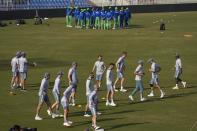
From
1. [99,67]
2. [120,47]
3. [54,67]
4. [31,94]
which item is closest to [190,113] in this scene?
[99,67]

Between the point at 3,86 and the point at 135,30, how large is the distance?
27.8 meters

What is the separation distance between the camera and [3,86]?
35156 millimetres

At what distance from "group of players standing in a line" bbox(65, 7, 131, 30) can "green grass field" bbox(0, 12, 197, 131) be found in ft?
4.88

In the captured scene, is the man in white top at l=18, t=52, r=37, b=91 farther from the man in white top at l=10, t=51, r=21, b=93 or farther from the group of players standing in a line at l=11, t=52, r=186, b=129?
the man in white top at l=10, t=51, r=21, b=93

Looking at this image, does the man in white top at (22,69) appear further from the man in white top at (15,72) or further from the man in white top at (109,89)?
the man in white top at (109,89)

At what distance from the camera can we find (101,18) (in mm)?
61344

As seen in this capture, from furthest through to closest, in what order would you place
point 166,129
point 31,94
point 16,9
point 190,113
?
1. point 16,9
2. point 31,94
3. point 190,113
4. point 166,129

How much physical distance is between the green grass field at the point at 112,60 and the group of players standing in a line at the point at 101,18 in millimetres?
1487

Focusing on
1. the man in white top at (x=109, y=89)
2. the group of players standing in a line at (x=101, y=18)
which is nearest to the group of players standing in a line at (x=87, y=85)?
the man in white top at (x=109, y=89)

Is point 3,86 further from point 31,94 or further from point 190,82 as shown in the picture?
point 190,82

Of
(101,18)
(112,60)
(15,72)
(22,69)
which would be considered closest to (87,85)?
(22,69)

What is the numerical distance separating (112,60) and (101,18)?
17.9m

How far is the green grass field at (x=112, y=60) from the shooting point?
2712cm

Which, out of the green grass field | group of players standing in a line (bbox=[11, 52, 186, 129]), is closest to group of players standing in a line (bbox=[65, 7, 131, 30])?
the green grass field
